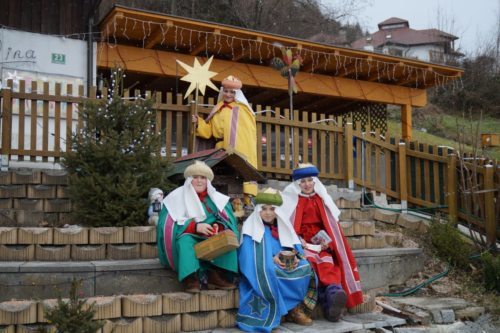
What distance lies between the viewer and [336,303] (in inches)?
192

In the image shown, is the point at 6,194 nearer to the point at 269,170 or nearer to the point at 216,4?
the point at 269,170

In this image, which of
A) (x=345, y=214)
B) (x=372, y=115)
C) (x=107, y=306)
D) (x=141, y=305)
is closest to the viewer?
(x=107, y=306)

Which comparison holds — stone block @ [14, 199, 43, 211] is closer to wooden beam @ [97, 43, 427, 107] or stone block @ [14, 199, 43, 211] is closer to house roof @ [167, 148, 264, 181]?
house roof @ [167, 148, 264, 181]

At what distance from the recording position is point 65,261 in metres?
5.08

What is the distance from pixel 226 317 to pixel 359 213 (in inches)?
124

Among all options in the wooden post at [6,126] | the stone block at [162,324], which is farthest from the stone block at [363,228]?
the wooden post at [6,126]

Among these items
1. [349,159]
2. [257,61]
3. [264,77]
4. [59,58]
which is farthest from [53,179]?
[257,61]

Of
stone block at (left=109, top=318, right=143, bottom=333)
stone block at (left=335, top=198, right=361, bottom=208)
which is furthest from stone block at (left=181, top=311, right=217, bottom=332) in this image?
stone block at (left=335, top=198, right=361, bottom=208)

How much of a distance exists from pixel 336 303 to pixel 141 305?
174 cm

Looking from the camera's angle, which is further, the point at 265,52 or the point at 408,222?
the point at 265,52

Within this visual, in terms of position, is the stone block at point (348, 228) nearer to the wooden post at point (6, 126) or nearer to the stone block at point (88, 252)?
the stone block at point (88, 252)

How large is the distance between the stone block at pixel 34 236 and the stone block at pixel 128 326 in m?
1.30

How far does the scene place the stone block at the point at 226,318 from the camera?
470 centimetres

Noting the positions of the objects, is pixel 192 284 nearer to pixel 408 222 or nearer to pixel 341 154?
pixel 408 222
